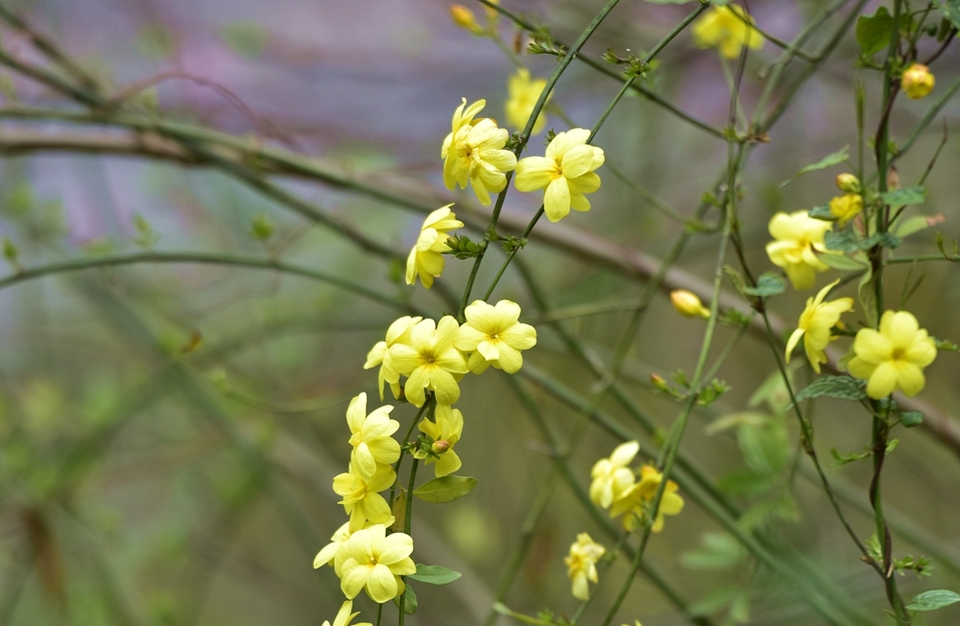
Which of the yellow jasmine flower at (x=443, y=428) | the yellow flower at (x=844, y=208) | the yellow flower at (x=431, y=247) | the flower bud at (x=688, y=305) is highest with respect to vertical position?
the flower bud at (x=688, y=305)

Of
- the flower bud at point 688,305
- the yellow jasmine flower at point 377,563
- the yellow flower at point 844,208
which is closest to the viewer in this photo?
the yellow jasmine flower at point 377,563

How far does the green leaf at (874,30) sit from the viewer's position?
0.51 meters

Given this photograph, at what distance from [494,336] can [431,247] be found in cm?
7

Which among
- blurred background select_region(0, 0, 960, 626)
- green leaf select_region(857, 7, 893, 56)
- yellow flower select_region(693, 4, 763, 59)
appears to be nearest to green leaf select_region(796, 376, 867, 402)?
green leaf select_region(857, 7, 893, 56)

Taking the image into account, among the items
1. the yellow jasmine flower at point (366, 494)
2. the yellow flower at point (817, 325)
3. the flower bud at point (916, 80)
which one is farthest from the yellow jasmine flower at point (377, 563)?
the flower bud at point (916, 80)

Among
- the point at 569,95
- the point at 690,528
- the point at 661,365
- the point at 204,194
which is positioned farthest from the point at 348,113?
the point at 690,528

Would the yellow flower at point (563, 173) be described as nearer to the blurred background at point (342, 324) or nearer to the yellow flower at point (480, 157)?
the yellow flower at point (480, 157)

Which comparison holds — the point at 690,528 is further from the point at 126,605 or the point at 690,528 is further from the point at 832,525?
the point at 126,605

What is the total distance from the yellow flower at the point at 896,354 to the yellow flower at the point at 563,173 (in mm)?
168

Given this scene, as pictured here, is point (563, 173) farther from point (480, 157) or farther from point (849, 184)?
point (849, 184)

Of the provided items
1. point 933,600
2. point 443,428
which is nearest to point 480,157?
point 443,428

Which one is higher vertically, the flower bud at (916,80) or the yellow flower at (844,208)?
the flower bud at (916,80)

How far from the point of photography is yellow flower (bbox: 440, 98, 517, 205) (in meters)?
0.45

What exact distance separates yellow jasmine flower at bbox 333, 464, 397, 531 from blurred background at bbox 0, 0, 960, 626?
2.04 ft
